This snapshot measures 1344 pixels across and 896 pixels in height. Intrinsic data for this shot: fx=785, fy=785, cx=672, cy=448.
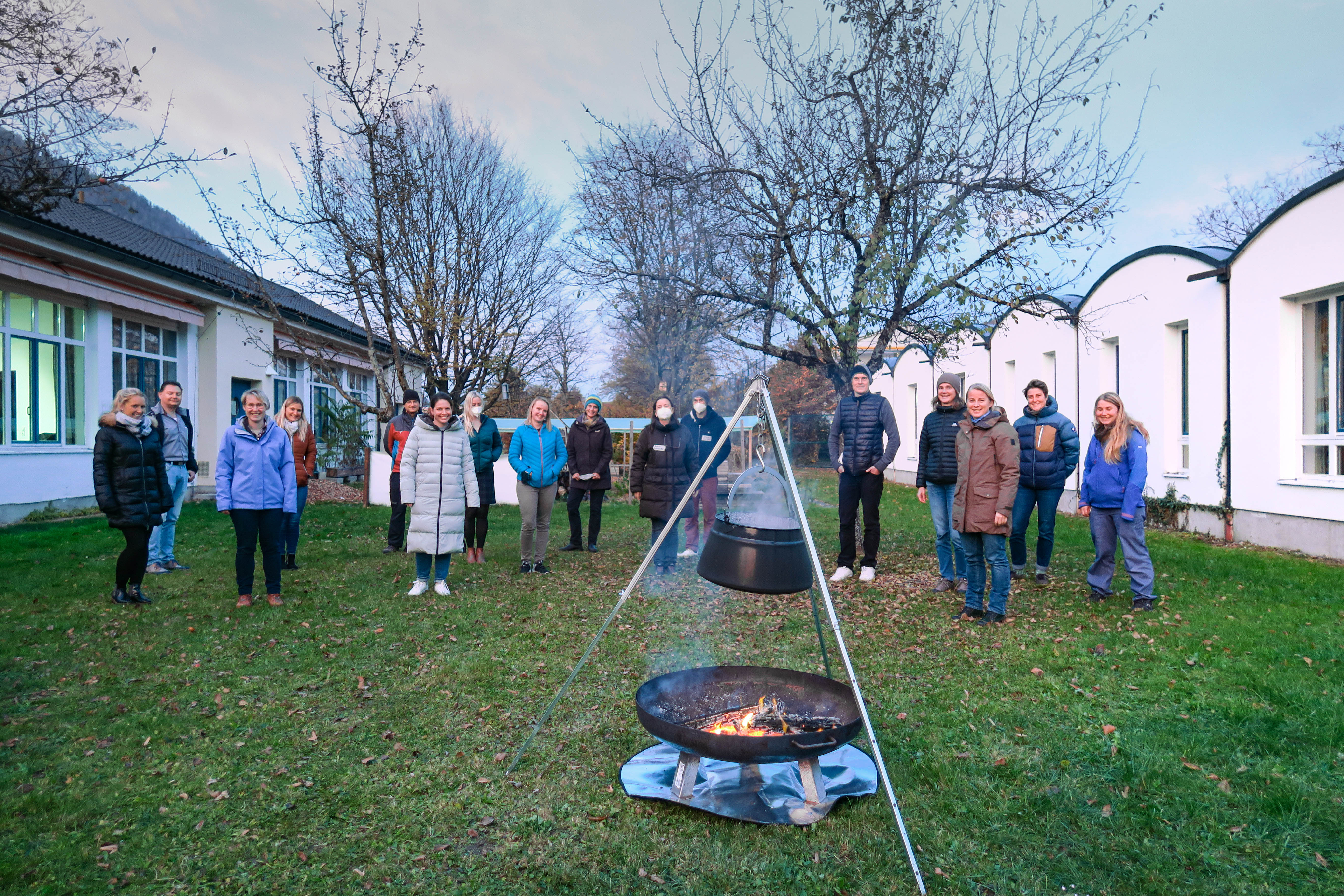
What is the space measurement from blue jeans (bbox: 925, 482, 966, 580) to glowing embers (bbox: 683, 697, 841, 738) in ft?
13.2

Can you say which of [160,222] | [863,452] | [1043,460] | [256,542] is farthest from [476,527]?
[160,222]

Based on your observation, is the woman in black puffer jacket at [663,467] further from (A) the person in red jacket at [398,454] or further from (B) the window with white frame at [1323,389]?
(B) the window with white frame at [1323,389]

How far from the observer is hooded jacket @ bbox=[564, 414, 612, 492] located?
10461mm

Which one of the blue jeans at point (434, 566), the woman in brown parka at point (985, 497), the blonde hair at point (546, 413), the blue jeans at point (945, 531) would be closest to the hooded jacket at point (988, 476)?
the woman in brown parka at point (985, 497)

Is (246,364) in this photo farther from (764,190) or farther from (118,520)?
(764,190)

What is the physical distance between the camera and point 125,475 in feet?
22.0

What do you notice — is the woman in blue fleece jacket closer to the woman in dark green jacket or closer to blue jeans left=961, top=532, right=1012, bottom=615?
blue jeans left=961, top=532, right=1012, bottom=615

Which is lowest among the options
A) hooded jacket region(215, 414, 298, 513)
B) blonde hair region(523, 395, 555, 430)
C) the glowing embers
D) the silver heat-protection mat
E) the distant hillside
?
the silver heat-protection mat

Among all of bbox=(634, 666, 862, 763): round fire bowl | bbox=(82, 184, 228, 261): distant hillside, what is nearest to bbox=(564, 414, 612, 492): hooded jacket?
bbox=(634, 666, 862, 763): round fire bowl

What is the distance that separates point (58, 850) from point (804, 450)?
6119 millimetres

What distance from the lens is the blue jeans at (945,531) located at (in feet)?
25.1

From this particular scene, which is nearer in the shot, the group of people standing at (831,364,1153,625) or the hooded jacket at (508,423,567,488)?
the group of people standing at (831,364,1153,625)

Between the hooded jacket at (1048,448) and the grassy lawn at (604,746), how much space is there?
1285 millimetres

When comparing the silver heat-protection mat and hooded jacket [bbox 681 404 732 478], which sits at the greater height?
hooded jacket [bbox 681 404 732 478]
